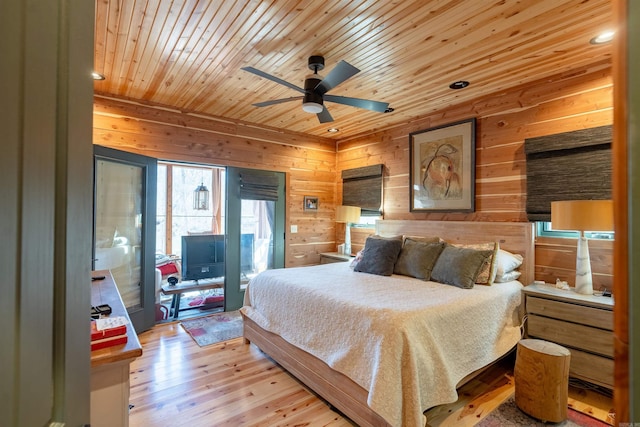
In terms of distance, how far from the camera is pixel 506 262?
9.71ft

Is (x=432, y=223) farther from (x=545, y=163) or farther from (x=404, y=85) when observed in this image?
(x=404, y=85)

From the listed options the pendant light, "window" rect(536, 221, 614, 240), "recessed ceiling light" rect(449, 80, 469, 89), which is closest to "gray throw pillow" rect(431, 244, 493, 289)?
"window" rect(536, 221, 614, 240)


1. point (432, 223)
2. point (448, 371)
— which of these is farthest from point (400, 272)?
point (448, 371)

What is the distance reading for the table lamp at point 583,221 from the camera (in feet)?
7.73

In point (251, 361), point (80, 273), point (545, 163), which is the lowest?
point (251, 361)

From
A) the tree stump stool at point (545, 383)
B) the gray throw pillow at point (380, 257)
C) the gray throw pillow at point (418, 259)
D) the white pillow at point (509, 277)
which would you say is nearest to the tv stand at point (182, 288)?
the gray throw pillow at point (380, 257)

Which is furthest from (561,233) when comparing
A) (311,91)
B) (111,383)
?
(111,383)

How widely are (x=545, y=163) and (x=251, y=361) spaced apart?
3.40 meters

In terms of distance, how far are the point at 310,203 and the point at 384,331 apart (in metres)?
3.51

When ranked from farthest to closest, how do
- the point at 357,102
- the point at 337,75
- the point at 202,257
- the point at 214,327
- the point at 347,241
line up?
the point at 347,241, the point at 202,257, the point at 214,327, the point at 357,102, the point at 337,75

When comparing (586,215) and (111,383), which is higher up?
(586,215)

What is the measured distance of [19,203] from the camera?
487 mm

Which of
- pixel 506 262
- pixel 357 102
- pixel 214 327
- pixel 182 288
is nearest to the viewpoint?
pixel 357 102

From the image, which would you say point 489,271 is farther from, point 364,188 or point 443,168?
point 364,188
